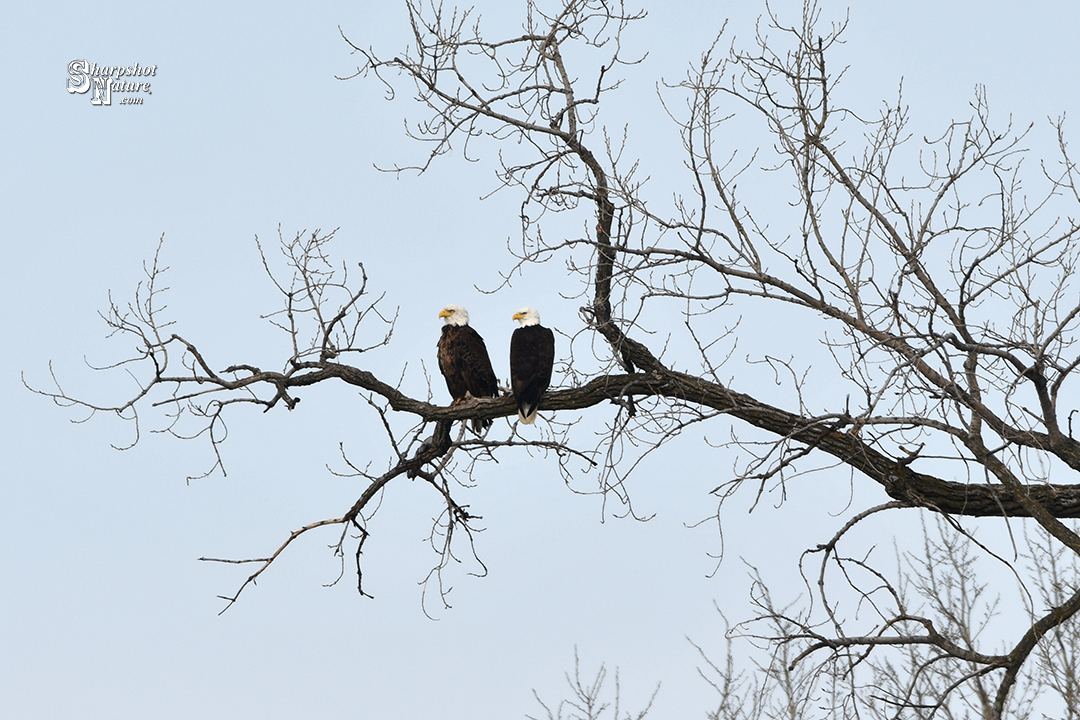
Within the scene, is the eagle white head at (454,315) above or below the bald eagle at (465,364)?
above

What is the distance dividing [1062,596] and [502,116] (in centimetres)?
598

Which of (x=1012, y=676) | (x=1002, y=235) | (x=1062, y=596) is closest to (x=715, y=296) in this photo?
(x=1002, y=235)

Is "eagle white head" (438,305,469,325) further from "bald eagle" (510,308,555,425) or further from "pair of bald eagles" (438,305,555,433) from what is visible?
"bald eagle" (510,308,555,425)

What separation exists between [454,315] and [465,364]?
49 centimetres

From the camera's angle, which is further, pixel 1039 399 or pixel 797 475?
pixel 1039 399

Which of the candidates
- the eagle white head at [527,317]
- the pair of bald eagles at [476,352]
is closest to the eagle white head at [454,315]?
the pair of bald eagles at [476,352]

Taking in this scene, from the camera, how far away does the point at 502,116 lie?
5.82 meters

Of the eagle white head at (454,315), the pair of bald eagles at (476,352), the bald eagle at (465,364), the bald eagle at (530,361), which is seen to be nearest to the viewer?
the bald eagle at (530,361)

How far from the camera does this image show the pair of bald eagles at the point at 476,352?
7105mm

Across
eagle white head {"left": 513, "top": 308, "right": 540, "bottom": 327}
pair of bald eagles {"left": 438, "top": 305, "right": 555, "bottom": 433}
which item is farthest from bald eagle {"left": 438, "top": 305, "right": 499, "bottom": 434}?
eagle white head {"left": 513, "top": 308, "right": 540, "bottom": 327}

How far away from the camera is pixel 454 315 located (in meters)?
7.97

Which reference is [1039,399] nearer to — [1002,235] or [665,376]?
[1002,235]

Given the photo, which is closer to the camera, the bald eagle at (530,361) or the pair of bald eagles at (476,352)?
the bald eagle at (530,361)

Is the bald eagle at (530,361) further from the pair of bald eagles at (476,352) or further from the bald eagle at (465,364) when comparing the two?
the bald eagle at (465,364)
